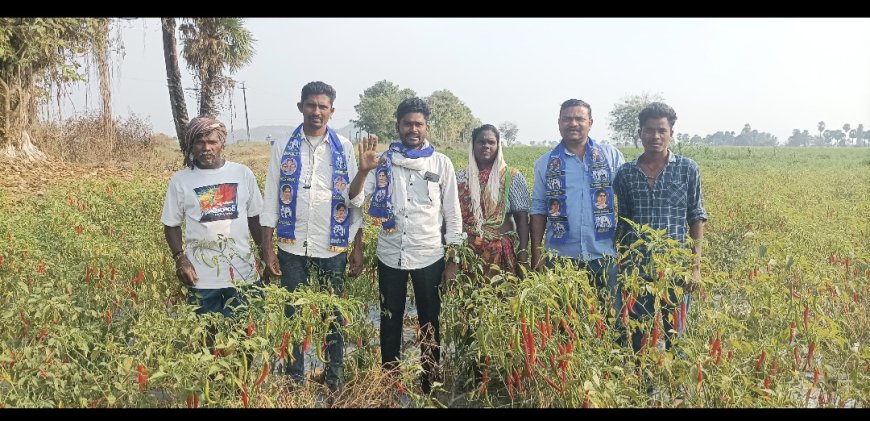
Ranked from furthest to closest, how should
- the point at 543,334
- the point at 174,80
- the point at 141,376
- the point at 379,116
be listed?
the point at 379,116 → the point at 174,80 → the point at 543,334 → the point at 141,376

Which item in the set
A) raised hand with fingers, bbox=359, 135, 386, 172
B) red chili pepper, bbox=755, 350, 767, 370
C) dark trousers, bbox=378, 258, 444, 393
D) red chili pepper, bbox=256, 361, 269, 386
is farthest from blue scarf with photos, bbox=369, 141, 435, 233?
red chili pepper, bbox=755, 350, 767, 370

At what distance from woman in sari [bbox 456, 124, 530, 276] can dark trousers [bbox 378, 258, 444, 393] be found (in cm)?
28

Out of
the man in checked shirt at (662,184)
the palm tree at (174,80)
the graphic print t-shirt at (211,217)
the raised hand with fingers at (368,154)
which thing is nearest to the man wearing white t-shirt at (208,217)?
the graphic print t-shirt at (211,217)

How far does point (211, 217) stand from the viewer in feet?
8.68

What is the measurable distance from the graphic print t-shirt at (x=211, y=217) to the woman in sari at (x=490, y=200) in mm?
1128

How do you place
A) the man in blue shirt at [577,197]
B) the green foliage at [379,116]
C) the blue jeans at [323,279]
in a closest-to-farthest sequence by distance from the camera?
the blue jeans at [323,279]
the man in blue shirt at [577,197]
the green foliage at [379,116]

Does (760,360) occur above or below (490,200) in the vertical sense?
below

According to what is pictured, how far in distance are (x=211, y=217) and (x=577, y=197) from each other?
1781 mm

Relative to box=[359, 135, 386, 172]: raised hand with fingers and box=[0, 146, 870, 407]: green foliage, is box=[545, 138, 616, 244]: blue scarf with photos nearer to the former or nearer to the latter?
box=[0, 146, 870, 407]: green foliage

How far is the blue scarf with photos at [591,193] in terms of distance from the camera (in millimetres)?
2889

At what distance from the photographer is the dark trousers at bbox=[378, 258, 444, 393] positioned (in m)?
2.81

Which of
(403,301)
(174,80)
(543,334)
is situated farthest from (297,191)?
(174,80)

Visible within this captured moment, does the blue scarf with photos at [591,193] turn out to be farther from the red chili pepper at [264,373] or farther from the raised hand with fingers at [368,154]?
the red chili pepper at [264,373]

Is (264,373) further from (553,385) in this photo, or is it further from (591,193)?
(591,193)
